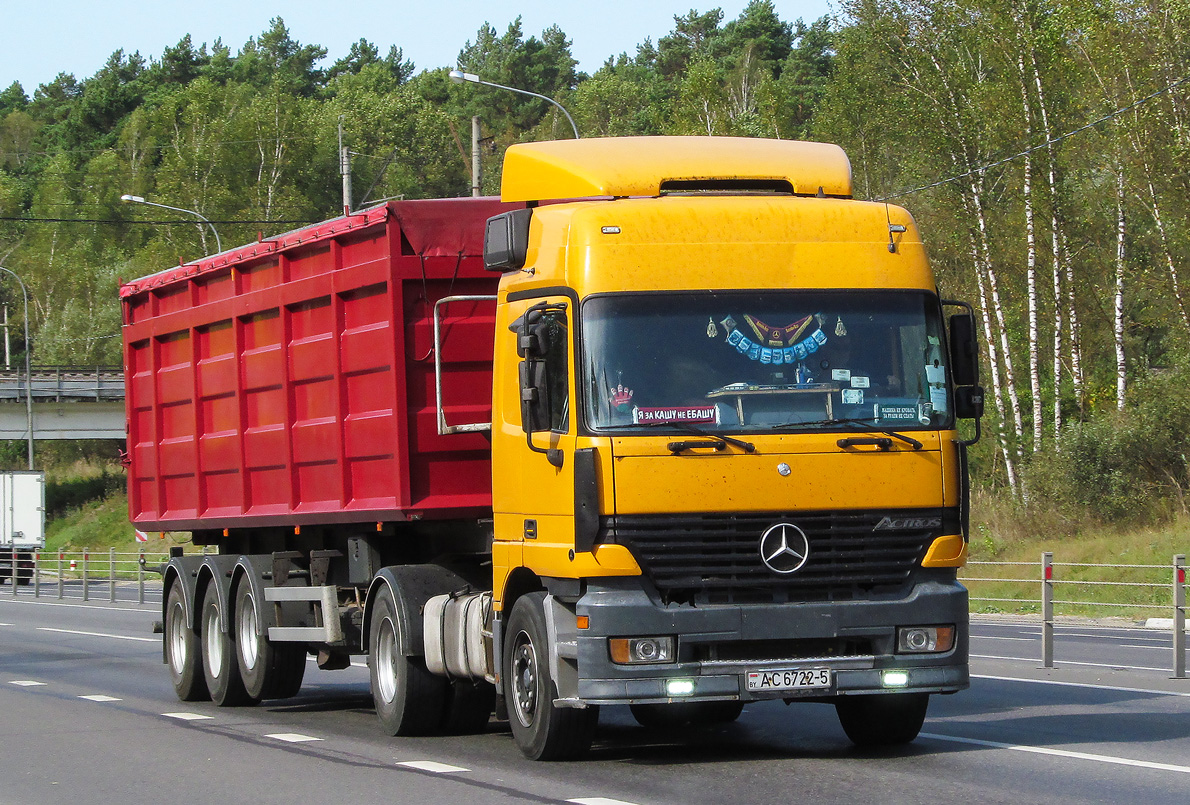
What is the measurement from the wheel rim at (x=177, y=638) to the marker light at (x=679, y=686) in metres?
7.77

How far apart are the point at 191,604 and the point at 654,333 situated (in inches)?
306

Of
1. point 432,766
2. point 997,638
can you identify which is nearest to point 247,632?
point 432,766

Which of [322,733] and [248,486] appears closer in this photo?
[322,733]

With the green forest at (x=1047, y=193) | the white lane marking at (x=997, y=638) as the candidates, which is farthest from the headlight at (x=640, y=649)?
the green forest at (x=1047, y=193)

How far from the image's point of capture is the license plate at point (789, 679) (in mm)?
9578

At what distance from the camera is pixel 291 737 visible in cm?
1255

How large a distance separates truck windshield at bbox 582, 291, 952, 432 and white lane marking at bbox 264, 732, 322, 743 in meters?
4.08

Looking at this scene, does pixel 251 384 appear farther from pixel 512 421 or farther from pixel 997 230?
pixel 997 230

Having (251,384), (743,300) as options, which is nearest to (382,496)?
(251,384)

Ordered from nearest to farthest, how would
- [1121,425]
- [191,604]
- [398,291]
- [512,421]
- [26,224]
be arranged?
[512,421] < [398,291] < [191,604] < [1121,425] < [26,224]

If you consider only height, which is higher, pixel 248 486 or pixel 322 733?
pixel 248 486

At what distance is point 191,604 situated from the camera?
16.0 m

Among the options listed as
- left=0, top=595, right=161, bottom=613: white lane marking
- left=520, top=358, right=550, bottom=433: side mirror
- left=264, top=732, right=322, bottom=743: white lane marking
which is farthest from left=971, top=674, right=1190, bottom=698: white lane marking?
left=0, top=595, right=161, bottom=613: white lane marking

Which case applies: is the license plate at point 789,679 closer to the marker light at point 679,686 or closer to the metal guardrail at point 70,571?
the marker light at point 679,686
